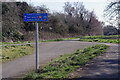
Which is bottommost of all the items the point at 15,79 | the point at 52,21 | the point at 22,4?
the point at 15,79

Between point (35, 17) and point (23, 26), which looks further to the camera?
point (23, 26)

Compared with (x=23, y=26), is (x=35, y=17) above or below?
below

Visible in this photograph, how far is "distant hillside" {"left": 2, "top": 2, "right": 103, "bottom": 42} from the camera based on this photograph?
88.3 ft

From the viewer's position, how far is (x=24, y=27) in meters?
32.0

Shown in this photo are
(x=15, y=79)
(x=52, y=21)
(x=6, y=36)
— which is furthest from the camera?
(x=52, y=21)

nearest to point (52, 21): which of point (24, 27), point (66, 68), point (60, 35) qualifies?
point (60, 35)

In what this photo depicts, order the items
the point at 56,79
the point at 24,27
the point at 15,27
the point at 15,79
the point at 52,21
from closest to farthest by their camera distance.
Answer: the point at 56,79 < the point at 15,79 < the point at 15,27 < the point at 24,27 < the point at 52,21

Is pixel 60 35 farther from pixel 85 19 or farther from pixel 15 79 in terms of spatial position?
pixel 15 79

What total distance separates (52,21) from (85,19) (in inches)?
693

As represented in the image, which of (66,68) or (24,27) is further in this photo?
(24,27)

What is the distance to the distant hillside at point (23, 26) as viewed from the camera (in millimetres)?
26906

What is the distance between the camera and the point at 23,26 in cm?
3152

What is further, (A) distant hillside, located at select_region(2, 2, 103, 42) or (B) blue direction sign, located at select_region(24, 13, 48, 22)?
(A) distant hillside, located at select_region(2, 2, 103, 42)

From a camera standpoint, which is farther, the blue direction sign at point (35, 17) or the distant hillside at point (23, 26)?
the distant hillside at point (23, 26)
